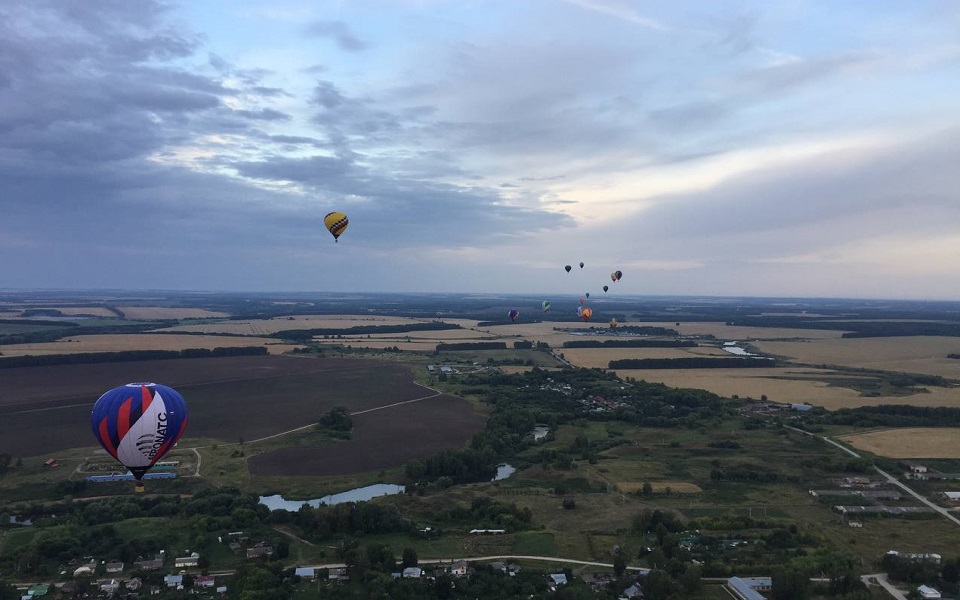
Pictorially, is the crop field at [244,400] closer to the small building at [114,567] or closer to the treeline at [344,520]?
the treeline at [344,520]

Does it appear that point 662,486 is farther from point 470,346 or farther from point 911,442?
point 470,346

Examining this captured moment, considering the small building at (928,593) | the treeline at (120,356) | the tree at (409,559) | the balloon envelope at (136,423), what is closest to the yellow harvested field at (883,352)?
Answer: the small building at (928,593)

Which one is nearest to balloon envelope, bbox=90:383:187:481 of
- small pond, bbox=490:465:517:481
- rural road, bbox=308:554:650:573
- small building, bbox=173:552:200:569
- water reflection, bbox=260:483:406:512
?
small building, bbox=173:552:200:569

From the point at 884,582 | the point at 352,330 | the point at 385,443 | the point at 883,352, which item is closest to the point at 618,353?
the point at 883,352

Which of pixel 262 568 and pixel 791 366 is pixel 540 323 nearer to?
pixel 791 366

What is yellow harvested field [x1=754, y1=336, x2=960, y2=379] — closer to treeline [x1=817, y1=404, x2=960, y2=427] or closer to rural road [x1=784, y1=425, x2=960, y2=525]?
treeline [x1=817, y1=404, x2=960, y2=427]
